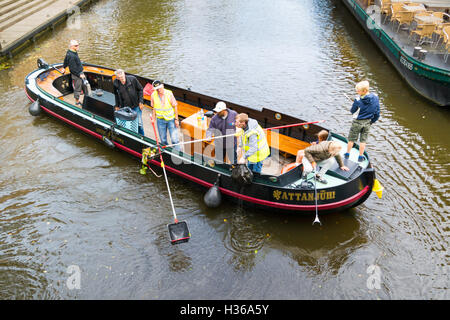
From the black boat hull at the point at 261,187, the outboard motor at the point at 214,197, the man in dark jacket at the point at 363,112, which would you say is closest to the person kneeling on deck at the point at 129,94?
the black boat hull at the point at 261,187

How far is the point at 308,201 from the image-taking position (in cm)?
637

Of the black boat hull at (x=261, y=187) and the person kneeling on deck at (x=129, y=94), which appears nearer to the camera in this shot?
the black boat hull at (x=261, y=187)

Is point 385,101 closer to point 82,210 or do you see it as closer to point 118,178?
point 118,178

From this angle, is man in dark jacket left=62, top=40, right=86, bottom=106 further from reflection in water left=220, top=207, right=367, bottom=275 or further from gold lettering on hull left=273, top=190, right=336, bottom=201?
gold lettering on hull left=273, top=190, right=336, bottom=201

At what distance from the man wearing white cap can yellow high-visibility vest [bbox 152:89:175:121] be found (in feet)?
3.73

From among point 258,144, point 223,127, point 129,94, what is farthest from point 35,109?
point 258,144

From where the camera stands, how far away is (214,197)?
22.4 feet

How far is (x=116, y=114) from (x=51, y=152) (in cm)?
239

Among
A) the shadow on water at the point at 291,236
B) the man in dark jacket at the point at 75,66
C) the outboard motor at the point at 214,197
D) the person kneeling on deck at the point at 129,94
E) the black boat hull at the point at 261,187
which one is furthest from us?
the man in dark jacket at the point at 75,66

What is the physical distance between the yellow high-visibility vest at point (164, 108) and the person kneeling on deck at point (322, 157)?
9.97 feet

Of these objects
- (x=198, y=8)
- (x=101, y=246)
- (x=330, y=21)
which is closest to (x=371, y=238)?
(x=101, y=246)

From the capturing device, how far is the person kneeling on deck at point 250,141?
19.9 feet

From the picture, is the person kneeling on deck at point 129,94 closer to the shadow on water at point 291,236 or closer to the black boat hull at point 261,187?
the black boat hull at point 261,187

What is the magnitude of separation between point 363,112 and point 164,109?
409 centimetres
